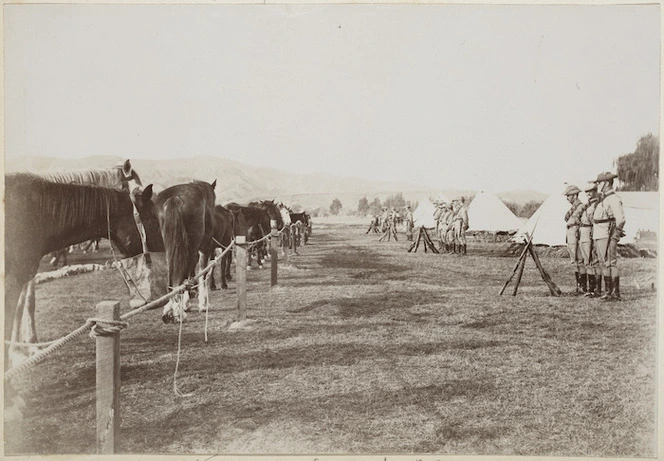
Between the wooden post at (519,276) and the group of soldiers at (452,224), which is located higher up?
the group of soldiers at (452,224)

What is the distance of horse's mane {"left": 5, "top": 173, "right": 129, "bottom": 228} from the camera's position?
408 cm

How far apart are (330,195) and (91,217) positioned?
2.22 m

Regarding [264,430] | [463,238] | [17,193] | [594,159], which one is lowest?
[264,430]

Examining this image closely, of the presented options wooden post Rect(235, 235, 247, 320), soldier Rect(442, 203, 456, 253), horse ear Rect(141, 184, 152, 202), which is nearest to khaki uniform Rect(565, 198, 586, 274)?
soldier Rect(442, 203, 456, 253)

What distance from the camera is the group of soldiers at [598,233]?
470 centimetres

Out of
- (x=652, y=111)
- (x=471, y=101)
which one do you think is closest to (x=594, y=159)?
(x=652, y=111)

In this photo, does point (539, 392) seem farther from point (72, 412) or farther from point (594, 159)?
point (72, 412)

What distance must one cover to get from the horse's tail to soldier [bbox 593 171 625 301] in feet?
12.7

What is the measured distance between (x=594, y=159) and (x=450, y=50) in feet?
5.54

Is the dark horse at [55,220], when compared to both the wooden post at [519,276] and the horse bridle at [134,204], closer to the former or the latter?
the horse bridle at [134,204]

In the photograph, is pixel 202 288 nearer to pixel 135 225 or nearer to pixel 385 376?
pixel 135 225

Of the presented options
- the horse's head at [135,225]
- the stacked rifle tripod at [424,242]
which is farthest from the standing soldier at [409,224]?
the horse's head at [135,225]

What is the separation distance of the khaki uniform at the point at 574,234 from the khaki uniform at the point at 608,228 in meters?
0.18

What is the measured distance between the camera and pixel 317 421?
13.0 feet
